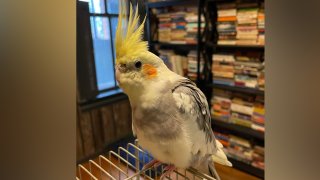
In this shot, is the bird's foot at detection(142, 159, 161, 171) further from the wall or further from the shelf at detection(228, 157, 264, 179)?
the shelf at detection(228, 157, 264, 179)

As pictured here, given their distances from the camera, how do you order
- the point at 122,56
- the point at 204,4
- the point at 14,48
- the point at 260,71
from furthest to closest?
the point at 204,4, the point at 260,71, the point at 122,56, the point at 14,48

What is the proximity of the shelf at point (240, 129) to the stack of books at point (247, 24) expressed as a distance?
2.60 feet

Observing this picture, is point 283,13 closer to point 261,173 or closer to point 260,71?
point 260,71

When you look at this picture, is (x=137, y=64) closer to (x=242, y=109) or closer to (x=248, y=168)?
(x=242, y=109)

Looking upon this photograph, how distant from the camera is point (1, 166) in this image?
332 millimetres

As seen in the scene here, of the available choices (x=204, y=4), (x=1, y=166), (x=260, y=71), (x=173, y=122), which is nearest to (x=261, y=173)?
(x=260, y=71)

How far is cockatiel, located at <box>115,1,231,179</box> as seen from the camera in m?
0.60

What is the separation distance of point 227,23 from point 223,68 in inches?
16.8

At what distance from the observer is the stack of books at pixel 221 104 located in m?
2.65

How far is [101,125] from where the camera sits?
9.33ft

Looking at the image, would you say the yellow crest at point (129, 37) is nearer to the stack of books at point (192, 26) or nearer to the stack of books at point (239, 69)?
the stack of books at point (239, 69)

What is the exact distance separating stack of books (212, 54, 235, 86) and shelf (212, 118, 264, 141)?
40 centimetres

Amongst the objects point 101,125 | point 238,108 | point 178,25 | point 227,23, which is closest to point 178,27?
point 178,25

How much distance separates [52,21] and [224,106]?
2467mm
